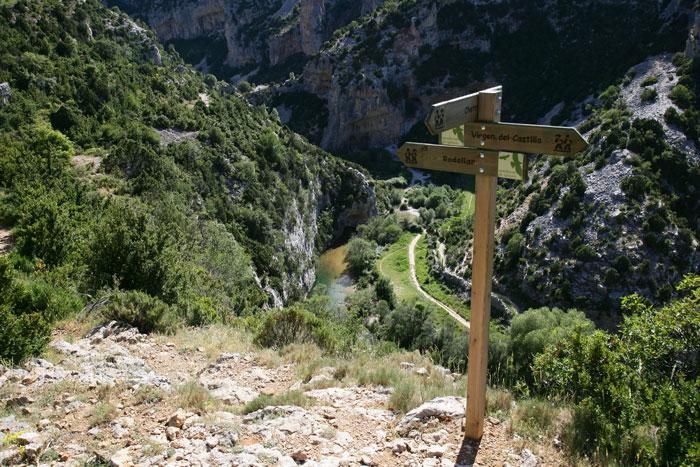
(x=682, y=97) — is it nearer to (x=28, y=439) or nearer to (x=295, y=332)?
(x=295, y=332)

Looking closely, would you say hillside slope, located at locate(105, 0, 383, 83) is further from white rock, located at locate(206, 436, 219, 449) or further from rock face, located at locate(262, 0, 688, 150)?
white rock, located at locate(206, 436, 219, 449)

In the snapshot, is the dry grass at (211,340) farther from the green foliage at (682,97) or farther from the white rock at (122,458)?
the green foliage at (682,97)

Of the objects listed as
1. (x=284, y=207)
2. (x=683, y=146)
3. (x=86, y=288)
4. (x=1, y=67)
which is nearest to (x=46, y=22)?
(x=1, y=67)

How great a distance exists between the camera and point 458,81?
8288cm

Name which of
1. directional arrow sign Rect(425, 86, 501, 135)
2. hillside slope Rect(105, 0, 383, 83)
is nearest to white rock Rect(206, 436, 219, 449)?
directional arrow sign Rect(425, 86, 501, 135)

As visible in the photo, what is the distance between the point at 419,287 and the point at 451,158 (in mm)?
42878

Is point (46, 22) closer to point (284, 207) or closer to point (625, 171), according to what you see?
point (284, 207)

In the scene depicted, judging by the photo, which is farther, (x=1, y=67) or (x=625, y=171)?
(x=625, y=171)

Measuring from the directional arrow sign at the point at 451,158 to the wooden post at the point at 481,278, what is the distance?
0.14 m

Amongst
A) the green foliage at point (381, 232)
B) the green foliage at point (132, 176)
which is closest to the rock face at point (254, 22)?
the green foliage at point (381, 232)

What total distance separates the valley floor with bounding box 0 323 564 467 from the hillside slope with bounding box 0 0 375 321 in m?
4.01

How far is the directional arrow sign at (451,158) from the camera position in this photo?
19.3 ft

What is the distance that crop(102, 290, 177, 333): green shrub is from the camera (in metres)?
11.0

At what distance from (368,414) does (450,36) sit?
284 feet
